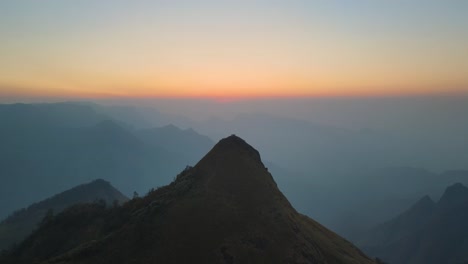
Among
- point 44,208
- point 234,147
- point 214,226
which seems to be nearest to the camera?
point 214,226

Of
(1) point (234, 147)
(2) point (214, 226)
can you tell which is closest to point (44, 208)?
(1) point (234, 147)

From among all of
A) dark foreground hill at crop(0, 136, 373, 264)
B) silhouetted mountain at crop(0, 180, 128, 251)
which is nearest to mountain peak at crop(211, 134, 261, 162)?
dark foreground hill at crop(0, 136, 373, 264)

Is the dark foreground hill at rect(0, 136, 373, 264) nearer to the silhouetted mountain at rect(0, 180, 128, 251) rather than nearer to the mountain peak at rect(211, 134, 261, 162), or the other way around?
the mountain peak at rect(211, 134, 261, 162)

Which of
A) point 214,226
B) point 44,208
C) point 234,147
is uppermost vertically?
point 234,147

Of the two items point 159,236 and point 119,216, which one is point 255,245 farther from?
point 119,216

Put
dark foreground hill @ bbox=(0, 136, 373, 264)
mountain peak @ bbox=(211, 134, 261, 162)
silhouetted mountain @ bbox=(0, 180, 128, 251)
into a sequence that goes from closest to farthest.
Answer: dark foreground hill @ bbox=(0, 136, 373, 264) → mountain peak @ bbox=(211, 134, 261, 162) → silhouetted mountain @ bbox=(0, 180, 128, 251)

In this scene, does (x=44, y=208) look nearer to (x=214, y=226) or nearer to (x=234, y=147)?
(x=234, y=147)

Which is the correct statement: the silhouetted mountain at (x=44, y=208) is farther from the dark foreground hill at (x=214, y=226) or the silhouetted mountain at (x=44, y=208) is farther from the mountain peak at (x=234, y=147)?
the dark foreground hill at (x=214, y=226)
